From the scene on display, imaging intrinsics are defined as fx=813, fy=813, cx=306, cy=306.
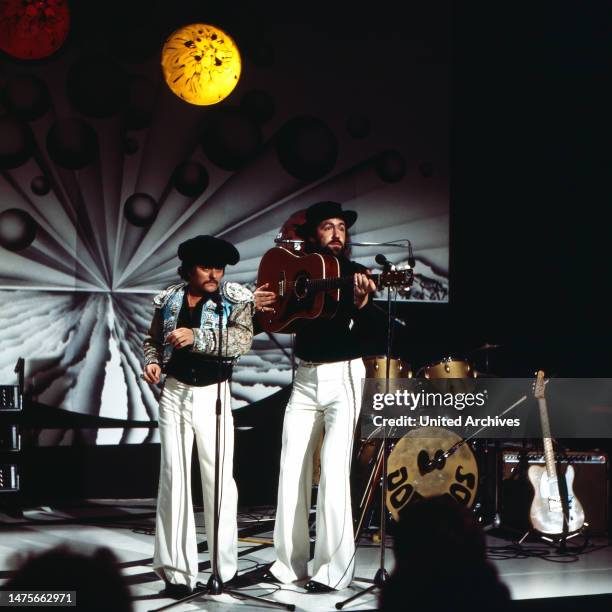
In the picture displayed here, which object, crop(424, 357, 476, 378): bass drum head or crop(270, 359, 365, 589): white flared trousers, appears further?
crop(424, 357, 476, 378): bass drum head

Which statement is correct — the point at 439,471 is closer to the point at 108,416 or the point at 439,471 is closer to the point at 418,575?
the point at 108,416

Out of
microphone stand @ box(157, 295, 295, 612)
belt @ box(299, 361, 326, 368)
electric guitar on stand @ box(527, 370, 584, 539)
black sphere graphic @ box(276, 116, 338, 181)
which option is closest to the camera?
microphone stand @ box(157, 295, 295, 612)

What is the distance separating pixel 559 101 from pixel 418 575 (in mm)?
5840

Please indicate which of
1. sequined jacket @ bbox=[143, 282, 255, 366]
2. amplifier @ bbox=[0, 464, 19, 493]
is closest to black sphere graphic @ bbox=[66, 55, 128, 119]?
amplifier @ bbox=[0, 464, 19, 493]

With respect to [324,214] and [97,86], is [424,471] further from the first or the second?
[97,86]

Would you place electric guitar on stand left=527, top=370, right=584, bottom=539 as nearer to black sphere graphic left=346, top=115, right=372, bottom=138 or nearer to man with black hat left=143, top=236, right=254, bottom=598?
→ man with black hat left=143, top=236, right=254, bottom=598

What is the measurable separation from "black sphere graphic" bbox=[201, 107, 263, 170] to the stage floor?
304cm

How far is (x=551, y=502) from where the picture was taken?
559 cm

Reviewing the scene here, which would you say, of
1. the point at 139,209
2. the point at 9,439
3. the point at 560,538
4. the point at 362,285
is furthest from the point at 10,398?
the point at 560,538

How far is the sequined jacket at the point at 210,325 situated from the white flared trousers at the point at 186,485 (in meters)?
0.20

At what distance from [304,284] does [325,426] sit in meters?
0.76

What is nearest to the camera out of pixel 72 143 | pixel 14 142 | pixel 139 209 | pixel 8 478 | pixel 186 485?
pixel 186 485

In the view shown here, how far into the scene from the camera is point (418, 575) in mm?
1558

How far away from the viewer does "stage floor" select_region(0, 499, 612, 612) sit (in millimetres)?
4117
